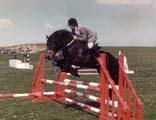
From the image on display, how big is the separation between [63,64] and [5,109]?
2429mm

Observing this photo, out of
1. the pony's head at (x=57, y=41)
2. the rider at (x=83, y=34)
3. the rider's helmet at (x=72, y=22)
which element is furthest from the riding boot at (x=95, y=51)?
the rider's helmet at (x=72, y=22)

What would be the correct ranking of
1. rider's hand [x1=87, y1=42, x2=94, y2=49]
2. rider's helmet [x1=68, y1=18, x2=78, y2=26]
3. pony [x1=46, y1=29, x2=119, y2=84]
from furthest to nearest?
rider's hand [x1=87, y1=42, x2=94, y2=49] < pony [x1=46, y1=29, x2=119, y2=84] < rider's helmet [x1=68, y1=18, x2=78, y2=26]

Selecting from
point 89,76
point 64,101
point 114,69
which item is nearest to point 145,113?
point 114,69

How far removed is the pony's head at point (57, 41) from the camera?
13.7 metres

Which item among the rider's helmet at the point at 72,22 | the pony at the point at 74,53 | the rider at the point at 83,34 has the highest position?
the rider's helmet at the point at 72,22

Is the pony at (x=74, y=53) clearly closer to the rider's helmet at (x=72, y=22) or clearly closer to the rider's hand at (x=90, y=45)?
the rider's hand at (x=90, y=45)

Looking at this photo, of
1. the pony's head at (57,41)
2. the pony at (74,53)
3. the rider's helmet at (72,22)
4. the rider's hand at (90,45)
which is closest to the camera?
the pony's head at (57,41)

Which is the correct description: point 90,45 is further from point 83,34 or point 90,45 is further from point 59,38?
point 59,38

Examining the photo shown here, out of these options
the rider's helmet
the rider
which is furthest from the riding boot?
the rider's helmet

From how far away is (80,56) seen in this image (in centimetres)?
1416

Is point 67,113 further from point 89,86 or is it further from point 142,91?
point 142,91

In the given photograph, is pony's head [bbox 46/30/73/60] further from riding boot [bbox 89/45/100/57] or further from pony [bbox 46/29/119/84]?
riding boot [bbox 89/45/100/57]

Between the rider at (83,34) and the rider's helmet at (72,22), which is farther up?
the rider's helmet at (72,22)

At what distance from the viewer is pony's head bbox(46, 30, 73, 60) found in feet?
45.0
